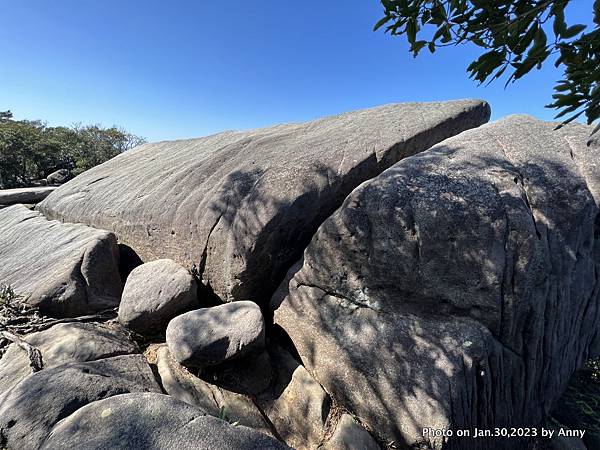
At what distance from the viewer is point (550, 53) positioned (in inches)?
77.4

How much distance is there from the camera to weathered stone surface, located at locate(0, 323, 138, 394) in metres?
3.31

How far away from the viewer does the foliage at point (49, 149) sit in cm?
2595

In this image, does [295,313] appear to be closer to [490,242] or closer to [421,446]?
[421,446]

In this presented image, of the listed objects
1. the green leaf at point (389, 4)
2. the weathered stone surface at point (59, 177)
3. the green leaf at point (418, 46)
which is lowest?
the green leaf at point (418, 46)

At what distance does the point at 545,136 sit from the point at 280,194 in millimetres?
4288

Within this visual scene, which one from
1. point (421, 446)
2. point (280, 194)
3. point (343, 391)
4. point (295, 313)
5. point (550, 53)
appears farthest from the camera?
point (280, 194)

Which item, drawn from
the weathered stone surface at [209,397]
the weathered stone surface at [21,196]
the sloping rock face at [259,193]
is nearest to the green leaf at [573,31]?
the sloping rock face at [259,193]

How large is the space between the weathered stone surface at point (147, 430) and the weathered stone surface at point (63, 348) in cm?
123

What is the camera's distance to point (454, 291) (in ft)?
11.8

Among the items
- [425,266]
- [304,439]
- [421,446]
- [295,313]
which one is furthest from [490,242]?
[304,439]

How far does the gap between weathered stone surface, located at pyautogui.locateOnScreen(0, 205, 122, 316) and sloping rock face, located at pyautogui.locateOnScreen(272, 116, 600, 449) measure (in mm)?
3004

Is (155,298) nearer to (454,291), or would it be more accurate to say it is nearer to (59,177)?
(454,291)

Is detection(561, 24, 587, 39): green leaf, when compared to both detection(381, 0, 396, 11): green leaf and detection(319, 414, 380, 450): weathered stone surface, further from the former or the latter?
detection(319, 414, 380, 450): weathered stone surface

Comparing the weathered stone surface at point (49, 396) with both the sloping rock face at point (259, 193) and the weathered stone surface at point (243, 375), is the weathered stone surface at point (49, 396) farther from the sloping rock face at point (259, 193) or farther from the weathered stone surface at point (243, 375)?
the sloping rock face at point (259, 193)
